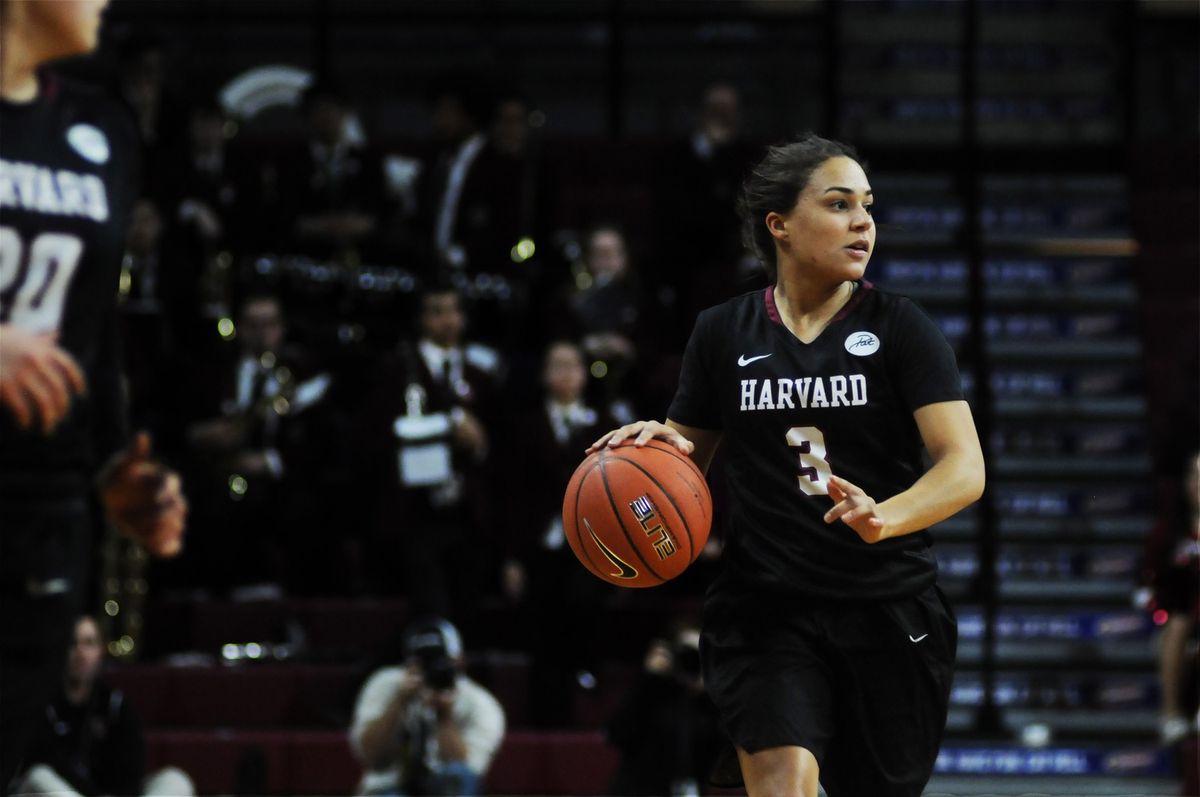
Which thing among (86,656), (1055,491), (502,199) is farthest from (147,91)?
Answer: (1055,491)

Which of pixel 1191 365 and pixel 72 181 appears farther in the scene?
pixel 1191 365

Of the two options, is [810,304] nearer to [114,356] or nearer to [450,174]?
[114,356]

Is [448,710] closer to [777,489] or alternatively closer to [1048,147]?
[777,489]

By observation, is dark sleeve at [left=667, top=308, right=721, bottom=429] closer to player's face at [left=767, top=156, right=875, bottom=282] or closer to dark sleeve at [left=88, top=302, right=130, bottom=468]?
player's face at [left=767, top=156, right=875, bottom=282]

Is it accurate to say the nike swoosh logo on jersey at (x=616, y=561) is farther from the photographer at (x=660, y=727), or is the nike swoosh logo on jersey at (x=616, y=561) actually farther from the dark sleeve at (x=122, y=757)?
the dark sleeve at (x=122, y=757)

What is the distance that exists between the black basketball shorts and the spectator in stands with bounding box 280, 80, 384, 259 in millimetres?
6648

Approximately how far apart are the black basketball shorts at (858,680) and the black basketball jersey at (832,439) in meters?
0.06

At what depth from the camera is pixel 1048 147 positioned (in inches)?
480

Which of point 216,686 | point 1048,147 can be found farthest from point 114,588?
point 1048,147

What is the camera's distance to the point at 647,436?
3996mm

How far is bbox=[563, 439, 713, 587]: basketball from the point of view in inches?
155

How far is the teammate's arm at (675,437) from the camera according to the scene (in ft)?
13.1

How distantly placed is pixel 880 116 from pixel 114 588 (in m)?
5.90

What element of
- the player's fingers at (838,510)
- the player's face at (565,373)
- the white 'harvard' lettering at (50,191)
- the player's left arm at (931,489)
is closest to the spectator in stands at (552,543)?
the player's face at (565,373)
